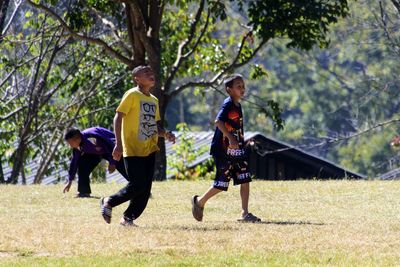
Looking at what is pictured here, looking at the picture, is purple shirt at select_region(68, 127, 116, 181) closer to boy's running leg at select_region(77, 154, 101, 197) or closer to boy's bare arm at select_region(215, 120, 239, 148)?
boy's running leg at select_region(77, 154, 101, 197)

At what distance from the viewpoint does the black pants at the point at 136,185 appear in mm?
11906

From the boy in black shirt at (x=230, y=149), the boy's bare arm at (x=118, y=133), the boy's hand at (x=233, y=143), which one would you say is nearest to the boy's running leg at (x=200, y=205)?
the boy in black shirt at (x=230, y=149)

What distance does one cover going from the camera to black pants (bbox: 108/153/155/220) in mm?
11906

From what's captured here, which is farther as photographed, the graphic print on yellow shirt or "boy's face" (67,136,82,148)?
"boy's face" (67,136,82,148)

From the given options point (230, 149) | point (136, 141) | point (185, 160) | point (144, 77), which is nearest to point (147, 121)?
point (136, 141)

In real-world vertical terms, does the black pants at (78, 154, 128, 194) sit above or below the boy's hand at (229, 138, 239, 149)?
below

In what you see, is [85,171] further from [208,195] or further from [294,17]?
[294,17]

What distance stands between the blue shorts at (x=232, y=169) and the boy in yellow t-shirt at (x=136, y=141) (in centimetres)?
83

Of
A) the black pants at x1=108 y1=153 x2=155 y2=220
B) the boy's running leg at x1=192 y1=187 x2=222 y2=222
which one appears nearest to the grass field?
the boy's running leg at x1=192 y1=187 x2=222 y2=222

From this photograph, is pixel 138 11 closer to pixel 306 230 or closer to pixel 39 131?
pixel 39 131

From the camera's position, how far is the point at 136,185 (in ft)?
39.0

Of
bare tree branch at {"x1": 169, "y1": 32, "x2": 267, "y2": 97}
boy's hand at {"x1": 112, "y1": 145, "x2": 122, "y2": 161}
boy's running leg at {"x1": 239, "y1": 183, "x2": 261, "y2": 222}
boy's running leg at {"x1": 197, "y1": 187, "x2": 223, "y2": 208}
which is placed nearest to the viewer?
boy's hand at {"x1": 112, "y1": 145, "x2": 122, "y2": 161}

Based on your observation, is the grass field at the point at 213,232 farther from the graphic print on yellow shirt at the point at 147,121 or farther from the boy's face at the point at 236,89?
the boy's face at the point at 236,89

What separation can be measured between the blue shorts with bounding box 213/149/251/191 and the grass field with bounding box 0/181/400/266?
1.50 feet
